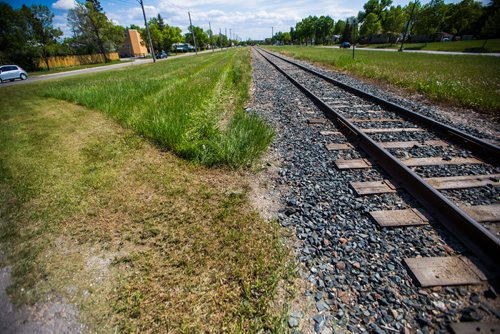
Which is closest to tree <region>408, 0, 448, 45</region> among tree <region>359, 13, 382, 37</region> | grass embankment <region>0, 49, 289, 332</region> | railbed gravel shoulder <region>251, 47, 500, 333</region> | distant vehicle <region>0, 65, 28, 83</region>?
tree <region>359, 13, 382, 37</region>

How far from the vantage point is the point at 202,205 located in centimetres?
320

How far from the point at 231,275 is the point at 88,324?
3.98 ft

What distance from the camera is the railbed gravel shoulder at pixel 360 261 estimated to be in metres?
1.83

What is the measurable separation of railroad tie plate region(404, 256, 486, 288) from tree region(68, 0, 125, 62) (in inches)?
2732

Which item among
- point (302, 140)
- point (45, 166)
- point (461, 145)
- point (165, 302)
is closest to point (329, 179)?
point (302, 140)

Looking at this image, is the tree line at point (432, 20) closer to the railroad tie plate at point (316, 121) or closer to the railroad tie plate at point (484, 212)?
the railroad tie plate at point (316, 121)

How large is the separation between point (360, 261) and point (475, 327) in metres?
0.87

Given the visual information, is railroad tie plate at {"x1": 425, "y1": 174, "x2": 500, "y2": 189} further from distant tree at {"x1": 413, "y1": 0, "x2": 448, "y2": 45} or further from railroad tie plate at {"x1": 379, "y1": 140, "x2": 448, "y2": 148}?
distant tree at {"x1": 413, "y1": 0, "x2": 448, "y2": 45}

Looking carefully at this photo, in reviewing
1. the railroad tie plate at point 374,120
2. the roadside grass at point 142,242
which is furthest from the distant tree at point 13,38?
the railroad tie plate at point 374,120

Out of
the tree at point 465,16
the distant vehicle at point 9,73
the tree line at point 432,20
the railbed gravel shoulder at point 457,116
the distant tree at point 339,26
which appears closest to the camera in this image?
the railbed gravel shoulder at point 457,116

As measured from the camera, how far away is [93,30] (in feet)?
173

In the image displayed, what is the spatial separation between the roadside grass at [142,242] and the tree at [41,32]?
5577cm

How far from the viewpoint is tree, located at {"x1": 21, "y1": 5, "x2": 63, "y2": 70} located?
42.4 m

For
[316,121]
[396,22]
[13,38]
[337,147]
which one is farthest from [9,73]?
[396,22]
